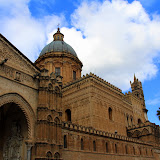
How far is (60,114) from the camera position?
1933 centimetres

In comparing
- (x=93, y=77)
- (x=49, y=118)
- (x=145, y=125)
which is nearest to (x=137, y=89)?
(x=145, y=125)

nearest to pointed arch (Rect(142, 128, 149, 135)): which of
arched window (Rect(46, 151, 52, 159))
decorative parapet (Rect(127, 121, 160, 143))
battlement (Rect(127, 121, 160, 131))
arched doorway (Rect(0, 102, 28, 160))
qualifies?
decorative parapet (Rect(127, 121, 160, 143))

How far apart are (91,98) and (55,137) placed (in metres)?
13.0

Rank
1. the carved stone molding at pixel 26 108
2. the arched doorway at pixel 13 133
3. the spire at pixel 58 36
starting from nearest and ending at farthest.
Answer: the carved stone molding at pixel 26 108 < the arched doorway at pixel 13 133 < the spire at pixel 58 36

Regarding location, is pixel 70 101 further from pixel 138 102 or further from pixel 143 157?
pixel 138 102

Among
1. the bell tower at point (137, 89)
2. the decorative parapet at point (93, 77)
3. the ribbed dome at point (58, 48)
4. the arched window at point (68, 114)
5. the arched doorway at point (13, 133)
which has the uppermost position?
the ribbed dome at point (58, 48)

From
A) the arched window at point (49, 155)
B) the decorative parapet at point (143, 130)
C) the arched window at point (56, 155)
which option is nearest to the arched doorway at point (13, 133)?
the arched window at point (49, 155)

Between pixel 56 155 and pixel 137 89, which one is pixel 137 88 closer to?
pixel 137 89

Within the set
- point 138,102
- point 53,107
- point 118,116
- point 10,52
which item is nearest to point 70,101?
point 118,116

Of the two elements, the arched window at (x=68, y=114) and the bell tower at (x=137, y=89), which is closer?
the arched window at (x=68, y=114)

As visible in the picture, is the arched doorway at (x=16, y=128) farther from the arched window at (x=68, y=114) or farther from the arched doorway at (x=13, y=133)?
the arched window at (x=68, y=114)

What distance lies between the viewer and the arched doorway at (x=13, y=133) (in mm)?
17156

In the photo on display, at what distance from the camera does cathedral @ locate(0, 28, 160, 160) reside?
1680 cm

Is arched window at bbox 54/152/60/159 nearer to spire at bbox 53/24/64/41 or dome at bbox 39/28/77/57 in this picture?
dome at bbox 39/28/77/57
